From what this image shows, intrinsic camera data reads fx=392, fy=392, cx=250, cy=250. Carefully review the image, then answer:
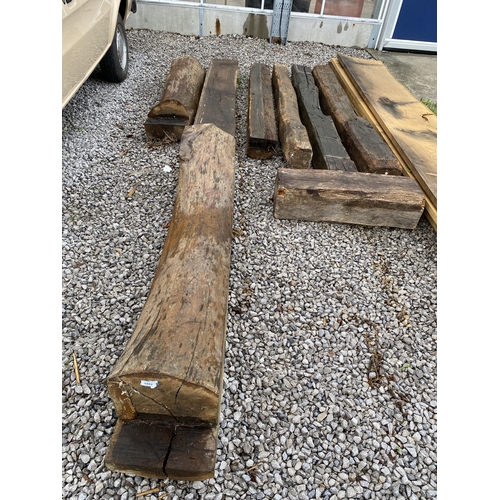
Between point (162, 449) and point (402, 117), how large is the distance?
352 centimetres

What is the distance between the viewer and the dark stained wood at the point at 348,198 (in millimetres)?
2725

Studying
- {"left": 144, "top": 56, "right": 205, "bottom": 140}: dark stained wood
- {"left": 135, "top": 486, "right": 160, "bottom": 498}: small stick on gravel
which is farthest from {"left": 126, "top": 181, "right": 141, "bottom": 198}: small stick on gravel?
{"left": 135, "top": 486, "right": 160, "bottom": 498}: small stick on gravel

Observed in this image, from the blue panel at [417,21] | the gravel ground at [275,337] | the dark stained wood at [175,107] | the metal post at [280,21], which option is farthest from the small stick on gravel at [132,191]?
the blue panel at [417,21]

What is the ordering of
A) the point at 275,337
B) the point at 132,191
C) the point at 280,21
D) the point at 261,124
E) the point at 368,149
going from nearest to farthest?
the point at 275,337, the point at 132,191, the point at 368,149, the point at 261,124, the point at 280,21

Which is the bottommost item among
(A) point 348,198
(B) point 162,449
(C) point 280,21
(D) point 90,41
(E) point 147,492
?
(E) point 147,492

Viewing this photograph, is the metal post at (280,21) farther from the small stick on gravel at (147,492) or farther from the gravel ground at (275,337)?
the small stick on gravel at (147,492)

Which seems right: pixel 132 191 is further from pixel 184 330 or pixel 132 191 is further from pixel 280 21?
pixel 280 21

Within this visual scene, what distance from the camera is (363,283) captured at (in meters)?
2.48

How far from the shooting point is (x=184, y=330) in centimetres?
156

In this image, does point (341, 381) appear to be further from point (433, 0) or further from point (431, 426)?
point (433, 0)

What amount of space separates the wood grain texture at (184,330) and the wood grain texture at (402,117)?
5.43 feet

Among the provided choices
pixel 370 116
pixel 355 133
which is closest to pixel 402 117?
pixel 370 116
